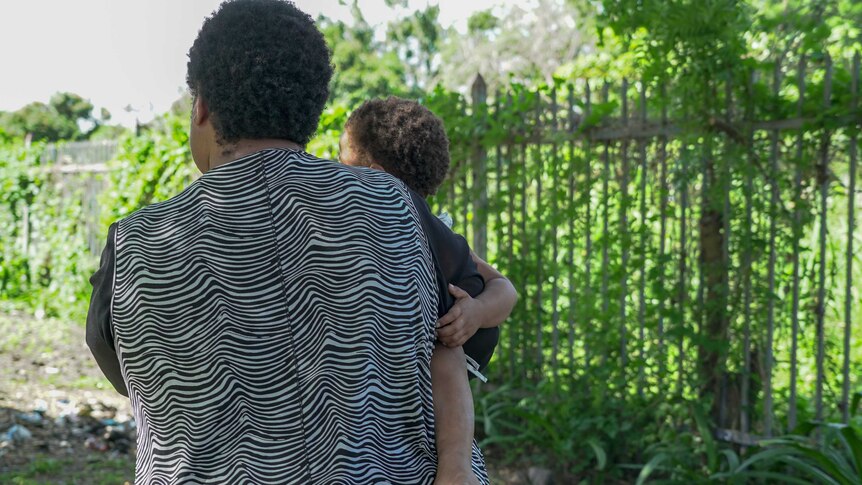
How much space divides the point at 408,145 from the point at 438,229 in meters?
0.72

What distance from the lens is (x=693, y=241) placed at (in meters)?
4.56

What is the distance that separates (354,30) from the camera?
35.6 meters

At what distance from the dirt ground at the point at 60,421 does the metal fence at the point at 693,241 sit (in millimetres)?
1059

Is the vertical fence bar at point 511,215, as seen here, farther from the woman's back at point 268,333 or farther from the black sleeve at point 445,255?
the woman's back at point 268,333

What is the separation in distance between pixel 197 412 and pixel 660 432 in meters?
3.59

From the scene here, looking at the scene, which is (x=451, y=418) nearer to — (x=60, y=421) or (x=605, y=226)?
→ (x=605, y=226)

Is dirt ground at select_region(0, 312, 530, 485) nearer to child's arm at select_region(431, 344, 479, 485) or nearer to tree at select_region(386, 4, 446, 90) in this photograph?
child's arm at select_region(431, 344, 479, 485)

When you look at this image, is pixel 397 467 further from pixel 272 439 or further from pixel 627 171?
pixel 627 171

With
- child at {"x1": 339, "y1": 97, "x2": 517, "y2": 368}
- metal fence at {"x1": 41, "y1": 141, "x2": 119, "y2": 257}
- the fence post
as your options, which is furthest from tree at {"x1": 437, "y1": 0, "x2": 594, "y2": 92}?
child at {"x1": 339, "y1": 97, "x2": 517, "y2": 368}

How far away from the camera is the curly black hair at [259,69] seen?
1486 millimetres

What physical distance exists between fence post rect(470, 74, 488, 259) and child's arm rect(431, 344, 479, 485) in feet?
13.2

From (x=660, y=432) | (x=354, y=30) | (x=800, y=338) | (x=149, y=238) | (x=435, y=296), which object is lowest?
(x=660, y=432)

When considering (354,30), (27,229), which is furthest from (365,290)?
(354,30)

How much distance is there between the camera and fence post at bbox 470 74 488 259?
5.60 meters
